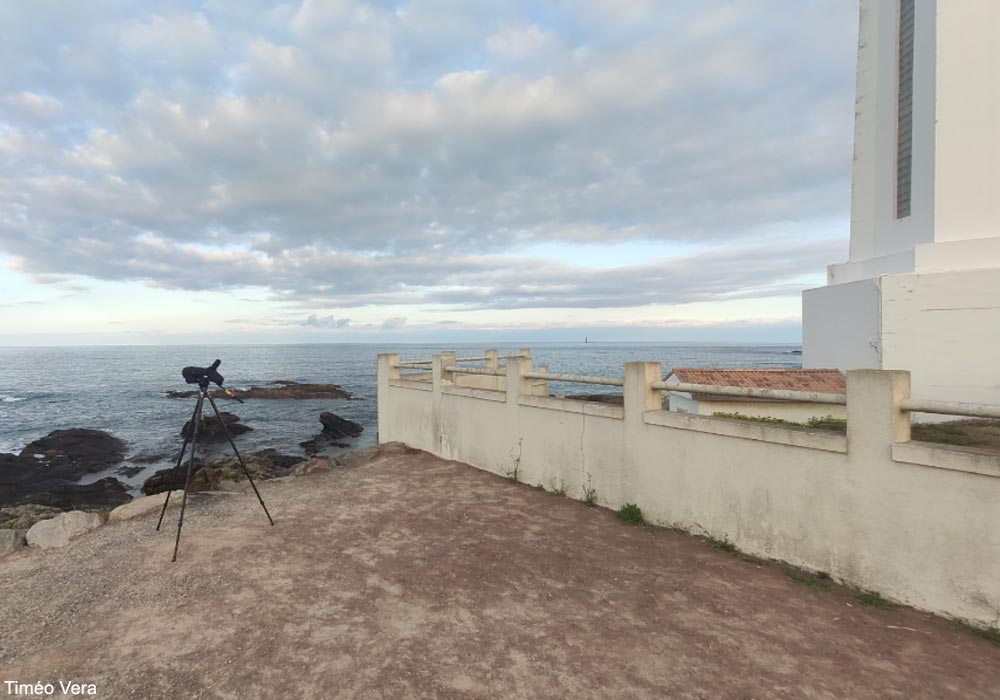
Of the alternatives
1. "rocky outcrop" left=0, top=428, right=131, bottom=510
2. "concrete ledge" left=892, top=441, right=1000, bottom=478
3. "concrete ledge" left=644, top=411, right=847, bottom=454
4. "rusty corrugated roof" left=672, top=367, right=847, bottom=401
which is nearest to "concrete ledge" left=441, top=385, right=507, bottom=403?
"concrete ledge" left=644, top=411, right=847, bottom=454

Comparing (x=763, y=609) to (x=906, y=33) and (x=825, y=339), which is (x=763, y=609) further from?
(x=906, y=33)

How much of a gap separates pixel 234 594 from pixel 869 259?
16179mm

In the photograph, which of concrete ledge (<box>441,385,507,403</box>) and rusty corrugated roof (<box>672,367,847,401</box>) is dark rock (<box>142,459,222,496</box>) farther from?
rusty corrugated roof (<box>672,367,847,401</box>)

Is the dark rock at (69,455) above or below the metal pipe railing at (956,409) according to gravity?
below

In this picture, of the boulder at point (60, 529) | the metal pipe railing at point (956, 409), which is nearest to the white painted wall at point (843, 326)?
the metal pipe railing at point (956, 409)

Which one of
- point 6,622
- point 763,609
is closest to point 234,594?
point 6,622

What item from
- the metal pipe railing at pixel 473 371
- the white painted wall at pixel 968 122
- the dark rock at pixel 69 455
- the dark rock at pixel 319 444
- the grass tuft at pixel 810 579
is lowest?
the dark rock at pixel 319 444

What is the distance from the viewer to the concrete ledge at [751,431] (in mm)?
4949

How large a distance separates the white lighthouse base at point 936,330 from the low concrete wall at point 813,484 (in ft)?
28.2

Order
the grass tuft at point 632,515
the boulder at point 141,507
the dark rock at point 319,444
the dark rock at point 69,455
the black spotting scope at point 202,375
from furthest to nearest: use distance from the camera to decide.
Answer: the dark rock at point 319,444
the dark rock at point 69,455
the boulder at point 141,507
the grass tuft at point 632,515
the black spotting scope at point 202,375

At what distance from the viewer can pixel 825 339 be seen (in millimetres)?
13945

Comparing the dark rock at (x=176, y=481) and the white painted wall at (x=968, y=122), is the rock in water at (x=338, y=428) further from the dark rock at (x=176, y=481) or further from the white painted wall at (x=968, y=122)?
the white painted wall at (x=968, y=122)

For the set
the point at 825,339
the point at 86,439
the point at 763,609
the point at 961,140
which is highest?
the point at 961,140

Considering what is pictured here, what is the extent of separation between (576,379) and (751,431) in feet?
9.58
